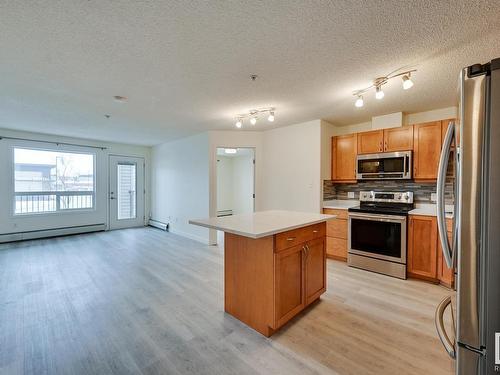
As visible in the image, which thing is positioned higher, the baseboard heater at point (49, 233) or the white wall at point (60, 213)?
the white wall at point (60, 213)

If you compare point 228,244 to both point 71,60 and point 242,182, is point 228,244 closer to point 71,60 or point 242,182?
point 71,60

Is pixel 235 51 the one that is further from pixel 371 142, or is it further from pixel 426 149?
pixel 426 149

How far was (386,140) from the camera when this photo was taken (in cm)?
359

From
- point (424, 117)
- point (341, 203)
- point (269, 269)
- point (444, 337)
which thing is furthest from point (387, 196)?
point (444, 337)

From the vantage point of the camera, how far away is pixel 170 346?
1.85 m

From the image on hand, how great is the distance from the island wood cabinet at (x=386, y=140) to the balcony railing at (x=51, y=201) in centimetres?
640

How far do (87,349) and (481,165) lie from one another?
2.68 metres

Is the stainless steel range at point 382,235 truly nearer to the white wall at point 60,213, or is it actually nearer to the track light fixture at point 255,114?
the track light fixture at point 255,114

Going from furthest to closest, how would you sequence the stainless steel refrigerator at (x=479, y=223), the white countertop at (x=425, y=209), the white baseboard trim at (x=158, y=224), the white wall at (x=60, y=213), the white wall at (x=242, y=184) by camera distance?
the white wall at (x=242, y=184)
the white baseboard trim at (x=158, y=224)
the white wall at (x=60, y=213)
the white countertop at (x=425, y=209)
the stainless steel refrigerator at (x=479, y=223)

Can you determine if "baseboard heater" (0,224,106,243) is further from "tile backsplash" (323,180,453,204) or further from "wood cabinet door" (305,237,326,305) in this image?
"wood cabinet door" (305,237,326,305)

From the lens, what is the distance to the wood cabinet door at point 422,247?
2973mm

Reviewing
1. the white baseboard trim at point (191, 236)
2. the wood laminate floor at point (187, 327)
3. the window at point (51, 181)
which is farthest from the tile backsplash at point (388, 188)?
the window at point (51, 181)

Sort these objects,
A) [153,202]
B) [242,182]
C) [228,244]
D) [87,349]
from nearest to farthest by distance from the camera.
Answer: [87,349] < [228,244] < [153,202] < [242,182]

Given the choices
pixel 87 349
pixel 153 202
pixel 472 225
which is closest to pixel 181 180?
pixel 153 202
